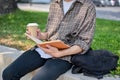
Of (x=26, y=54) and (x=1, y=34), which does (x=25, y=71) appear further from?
(x=1, y=34)

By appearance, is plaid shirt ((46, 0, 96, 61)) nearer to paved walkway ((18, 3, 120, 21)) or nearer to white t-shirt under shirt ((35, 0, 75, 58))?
white t-shirt under shirt ((35, 0, 75, 58))

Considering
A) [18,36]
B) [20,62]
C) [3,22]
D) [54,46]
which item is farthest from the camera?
[3,22]

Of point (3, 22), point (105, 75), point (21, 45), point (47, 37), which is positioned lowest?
point (3, 22)

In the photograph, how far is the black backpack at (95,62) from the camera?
3.71 metres

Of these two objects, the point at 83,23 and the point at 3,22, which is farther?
the point at 3,22

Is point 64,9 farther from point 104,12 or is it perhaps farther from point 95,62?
point 104,12

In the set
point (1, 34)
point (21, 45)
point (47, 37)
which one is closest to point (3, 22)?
point (1, 34)

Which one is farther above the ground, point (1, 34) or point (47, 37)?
point (47, 37)

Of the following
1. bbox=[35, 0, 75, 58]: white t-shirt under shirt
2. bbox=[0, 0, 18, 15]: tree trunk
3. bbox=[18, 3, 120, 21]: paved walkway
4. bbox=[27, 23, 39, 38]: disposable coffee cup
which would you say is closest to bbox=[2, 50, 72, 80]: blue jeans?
bbox=[35, 0, 75, 58]: white t-shirt under shirt

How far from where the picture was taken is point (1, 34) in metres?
7.77

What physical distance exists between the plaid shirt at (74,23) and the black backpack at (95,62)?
80mm

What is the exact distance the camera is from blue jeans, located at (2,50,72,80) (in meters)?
3.56

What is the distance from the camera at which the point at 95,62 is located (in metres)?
3.73

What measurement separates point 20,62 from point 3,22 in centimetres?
628
